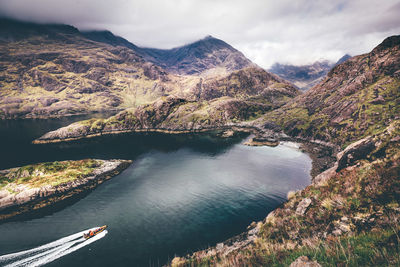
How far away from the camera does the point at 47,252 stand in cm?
3878

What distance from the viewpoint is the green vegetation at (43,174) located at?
6562 cm

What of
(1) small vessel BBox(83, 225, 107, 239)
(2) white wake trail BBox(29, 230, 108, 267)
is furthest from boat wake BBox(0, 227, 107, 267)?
(1) small vessel BBox(83, 225, 107, 239)

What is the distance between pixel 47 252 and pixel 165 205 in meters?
29.8

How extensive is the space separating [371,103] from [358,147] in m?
132

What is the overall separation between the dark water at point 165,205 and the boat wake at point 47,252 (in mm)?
1901

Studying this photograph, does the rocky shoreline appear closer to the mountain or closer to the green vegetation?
the green vegetation

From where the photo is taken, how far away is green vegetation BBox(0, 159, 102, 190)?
215 ft

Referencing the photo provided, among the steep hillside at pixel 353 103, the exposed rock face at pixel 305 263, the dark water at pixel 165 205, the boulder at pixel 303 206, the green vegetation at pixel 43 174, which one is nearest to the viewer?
the exposed rock face at pixel 305 263

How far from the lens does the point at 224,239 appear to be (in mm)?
40344

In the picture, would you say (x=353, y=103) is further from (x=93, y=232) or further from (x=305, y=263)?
(x=93, y=232)

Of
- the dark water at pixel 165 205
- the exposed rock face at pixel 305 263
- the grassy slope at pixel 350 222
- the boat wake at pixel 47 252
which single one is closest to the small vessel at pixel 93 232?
the boat wake at pixel 47 252

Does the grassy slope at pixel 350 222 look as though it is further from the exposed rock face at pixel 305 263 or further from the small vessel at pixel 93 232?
the small vessel at pixel 93 232

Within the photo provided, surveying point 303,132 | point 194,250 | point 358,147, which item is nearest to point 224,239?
point 194,250

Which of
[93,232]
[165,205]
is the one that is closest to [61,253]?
[93,232]
